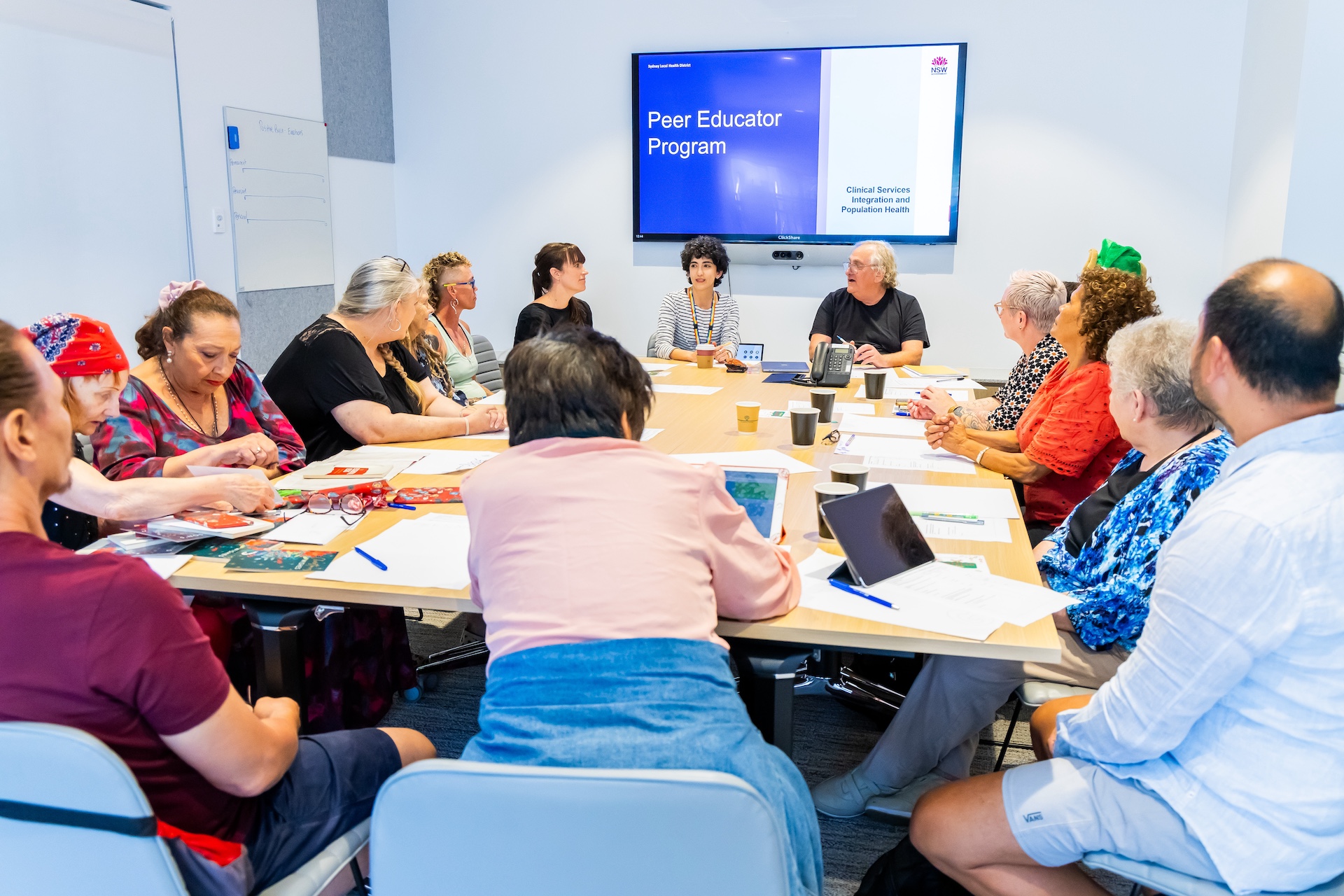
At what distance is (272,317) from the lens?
511 cm

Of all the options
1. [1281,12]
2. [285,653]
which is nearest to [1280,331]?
[285,653]

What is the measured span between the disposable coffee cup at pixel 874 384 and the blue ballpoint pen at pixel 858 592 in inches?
76.9

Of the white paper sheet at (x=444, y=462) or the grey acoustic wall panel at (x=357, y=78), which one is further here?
the grey acoustic wall panel at (x=357, y=78)

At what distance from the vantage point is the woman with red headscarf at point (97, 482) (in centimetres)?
187

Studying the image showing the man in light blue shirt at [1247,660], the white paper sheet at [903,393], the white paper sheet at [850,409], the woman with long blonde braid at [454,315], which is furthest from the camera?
the woman with long blonde braid at [454,315]

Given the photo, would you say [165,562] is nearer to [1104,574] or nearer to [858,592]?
[858,592]

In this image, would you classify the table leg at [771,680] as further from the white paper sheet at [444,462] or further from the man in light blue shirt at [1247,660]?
the white paper sheet at [444,462]

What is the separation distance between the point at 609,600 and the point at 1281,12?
4.71 metres

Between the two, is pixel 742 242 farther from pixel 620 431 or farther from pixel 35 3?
pixel 620 431

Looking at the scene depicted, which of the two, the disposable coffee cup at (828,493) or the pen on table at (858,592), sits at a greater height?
the disposable coffee cup at (828,493)

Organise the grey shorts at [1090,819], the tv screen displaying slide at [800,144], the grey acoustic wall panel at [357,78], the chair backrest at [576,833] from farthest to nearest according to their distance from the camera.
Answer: the grey acoustic wall panel at [357,78]
the tv screen displaying slide at [800,144]
the grey shorts at [1090,819]
the chair backrest at [576,833]

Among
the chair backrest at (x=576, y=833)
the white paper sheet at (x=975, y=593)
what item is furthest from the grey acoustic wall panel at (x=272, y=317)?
the chair backrest at (x=576, y=833)

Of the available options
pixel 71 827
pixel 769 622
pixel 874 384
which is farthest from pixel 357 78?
pixel 71 827

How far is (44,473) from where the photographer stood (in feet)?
3.83
